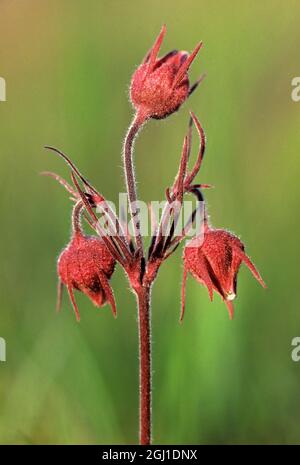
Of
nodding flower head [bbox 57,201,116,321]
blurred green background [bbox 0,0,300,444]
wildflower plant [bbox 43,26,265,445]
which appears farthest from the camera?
blurred green background [bbox 0,0,300,444]

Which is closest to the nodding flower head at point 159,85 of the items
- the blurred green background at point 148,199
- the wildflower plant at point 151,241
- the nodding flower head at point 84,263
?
the wildflower plant at point 151,241

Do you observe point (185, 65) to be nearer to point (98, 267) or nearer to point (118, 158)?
point (98, 267)

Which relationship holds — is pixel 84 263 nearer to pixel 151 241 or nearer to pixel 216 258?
pixel 151 241

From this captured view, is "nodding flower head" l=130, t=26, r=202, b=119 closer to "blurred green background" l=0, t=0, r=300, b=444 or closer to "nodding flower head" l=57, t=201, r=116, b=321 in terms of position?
"nodding flower head" l=57, t=201, r=116, b=321

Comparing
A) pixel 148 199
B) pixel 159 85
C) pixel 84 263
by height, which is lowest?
pixel 84 263

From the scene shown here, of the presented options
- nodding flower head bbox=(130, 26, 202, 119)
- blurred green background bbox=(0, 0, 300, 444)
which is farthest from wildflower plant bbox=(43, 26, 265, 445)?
blurred green background bbox=(0, 0, 300, 444)

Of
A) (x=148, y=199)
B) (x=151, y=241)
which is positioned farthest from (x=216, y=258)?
(x=148, y=199)
